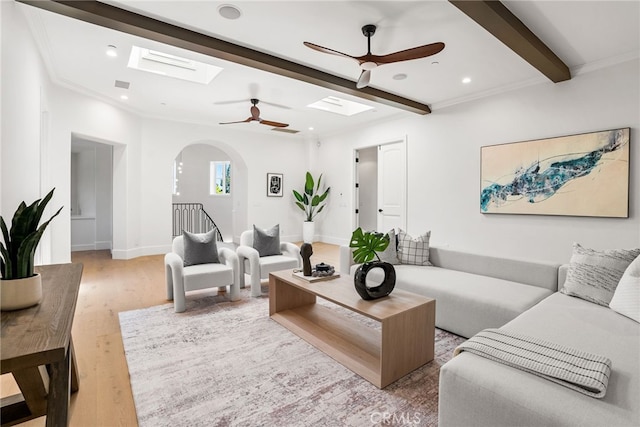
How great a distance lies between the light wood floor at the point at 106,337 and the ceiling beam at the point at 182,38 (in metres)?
2.70

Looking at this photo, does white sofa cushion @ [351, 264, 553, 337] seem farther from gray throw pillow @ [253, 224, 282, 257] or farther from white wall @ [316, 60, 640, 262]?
white wall @ [316, 60, 640, 262]

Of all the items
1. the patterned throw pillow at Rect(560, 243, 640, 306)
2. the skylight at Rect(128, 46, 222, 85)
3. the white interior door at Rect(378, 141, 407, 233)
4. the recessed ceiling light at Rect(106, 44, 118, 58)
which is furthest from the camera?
the white interior door at Rect(378, 141, 407, 233)

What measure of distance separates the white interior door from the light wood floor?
1.57m

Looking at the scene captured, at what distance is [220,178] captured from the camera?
1070cm

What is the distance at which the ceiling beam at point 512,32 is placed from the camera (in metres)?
2.47

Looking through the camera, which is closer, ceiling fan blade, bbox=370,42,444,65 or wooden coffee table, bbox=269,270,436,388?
wooden coffee table, bbox=269,270,436,388

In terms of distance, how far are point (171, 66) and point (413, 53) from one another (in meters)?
3.30

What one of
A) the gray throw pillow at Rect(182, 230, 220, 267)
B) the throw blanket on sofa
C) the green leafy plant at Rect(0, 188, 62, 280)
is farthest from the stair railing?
the throw blanket on sofa

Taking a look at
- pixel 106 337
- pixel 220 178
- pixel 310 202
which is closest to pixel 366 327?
pixel 106 337

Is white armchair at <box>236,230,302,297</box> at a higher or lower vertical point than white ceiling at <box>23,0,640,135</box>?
lower

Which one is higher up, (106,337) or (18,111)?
(18,111)

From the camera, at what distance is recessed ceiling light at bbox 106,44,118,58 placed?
3.52m

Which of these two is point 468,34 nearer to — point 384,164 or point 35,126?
point 384,164

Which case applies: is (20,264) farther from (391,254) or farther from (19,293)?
(391,254)
